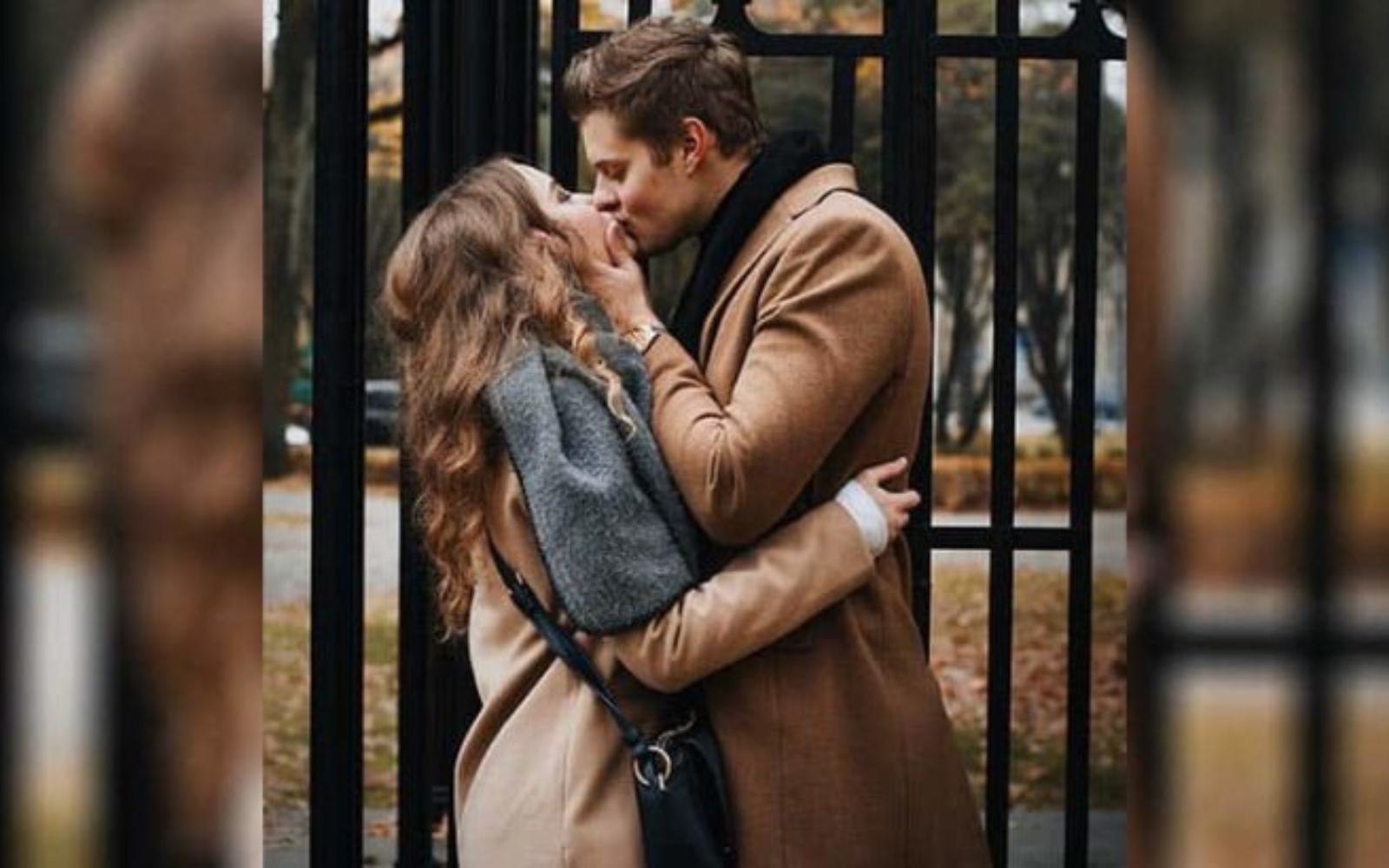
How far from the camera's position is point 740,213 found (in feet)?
9.87

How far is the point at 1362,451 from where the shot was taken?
0.96 meters

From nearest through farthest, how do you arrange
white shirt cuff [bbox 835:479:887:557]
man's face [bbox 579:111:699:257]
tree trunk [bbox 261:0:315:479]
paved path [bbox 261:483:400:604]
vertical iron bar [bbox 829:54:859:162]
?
tree trunk [bbox 261:0:315:479] → white shirt cuff [bbox 835:479:887:557] → man's face [bbox 579:111:699:257] → paved path [bbox 261:483:400:604] → vertical iron bar [bbox 829:54:859:162]

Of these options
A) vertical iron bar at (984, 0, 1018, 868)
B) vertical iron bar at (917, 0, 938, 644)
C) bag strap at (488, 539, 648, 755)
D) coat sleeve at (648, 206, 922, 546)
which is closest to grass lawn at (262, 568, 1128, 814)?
vertical iron bar at (984, 0, 1018, 868)

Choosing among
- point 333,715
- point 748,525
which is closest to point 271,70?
point 748,525

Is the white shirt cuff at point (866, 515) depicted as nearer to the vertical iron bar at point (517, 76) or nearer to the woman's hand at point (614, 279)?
the woman's hand at point (614, 279)

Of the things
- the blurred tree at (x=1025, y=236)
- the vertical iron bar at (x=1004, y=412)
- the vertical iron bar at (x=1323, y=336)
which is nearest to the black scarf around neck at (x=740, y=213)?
the vertical iron bar at (x=1004, y=412)

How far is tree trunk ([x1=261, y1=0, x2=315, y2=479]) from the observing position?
235 centimetres

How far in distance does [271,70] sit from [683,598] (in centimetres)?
76

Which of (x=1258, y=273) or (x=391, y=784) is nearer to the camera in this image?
(x=1258, y=273)

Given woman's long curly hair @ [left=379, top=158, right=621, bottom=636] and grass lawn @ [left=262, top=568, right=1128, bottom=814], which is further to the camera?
grass lawn @ [left=262, top=568, right=1128, bottom=814]

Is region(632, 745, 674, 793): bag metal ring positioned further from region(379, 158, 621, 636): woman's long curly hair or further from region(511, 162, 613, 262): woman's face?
region(511, 162, 613, 262): woman's face

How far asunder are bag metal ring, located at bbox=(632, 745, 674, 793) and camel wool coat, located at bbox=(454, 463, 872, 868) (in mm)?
26

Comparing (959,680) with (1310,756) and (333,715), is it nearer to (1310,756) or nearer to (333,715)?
(333,715)

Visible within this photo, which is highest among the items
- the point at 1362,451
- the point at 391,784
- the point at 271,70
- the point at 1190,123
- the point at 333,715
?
the point at 271,70
